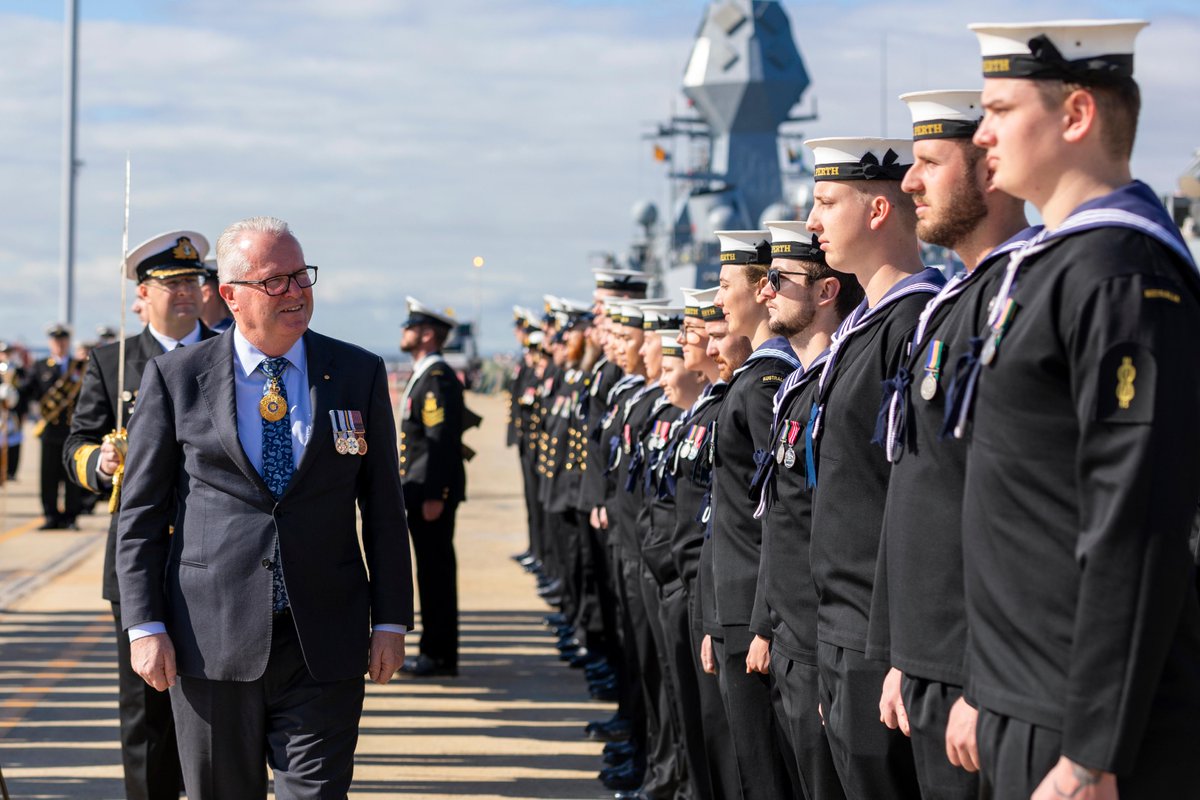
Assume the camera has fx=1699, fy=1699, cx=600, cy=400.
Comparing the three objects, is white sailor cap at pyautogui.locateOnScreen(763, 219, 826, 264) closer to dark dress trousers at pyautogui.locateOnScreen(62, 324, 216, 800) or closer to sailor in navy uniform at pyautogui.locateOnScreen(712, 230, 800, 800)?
sailor in navy uniform at pyautogui.locateOnScreen(712, 230, 800, 800)

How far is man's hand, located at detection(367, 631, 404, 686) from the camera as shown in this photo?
473 cm

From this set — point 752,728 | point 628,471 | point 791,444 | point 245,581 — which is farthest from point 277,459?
point 628,471

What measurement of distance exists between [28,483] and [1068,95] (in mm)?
26706

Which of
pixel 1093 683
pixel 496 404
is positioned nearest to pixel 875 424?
pixel 1093 683

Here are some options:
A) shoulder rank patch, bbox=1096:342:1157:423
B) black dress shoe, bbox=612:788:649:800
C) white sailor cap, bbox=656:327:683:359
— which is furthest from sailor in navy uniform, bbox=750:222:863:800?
black dress shoe, bbox=612:788:649:800

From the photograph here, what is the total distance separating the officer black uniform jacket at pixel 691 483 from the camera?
5.80m

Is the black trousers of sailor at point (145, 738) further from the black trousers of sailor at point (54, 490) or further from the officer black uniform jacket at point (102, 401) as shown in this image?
the black trousers of sailor at point (54, 490)

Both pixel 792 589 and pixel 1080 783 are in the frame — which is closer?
pixel 1080 783

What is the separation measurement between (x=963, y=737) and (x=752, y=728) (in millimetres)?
2146

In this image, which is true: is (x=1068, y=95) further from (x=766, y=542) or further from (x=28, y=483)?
(x=28, y=483)

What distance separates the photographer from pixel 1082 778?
2.67 metres

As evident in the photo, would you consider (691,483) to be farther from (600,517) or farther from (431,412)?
(431,412)

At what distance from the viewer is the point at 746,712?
516 cm

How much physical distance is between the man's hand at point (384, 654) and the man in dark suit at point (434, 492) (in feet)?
19.1
